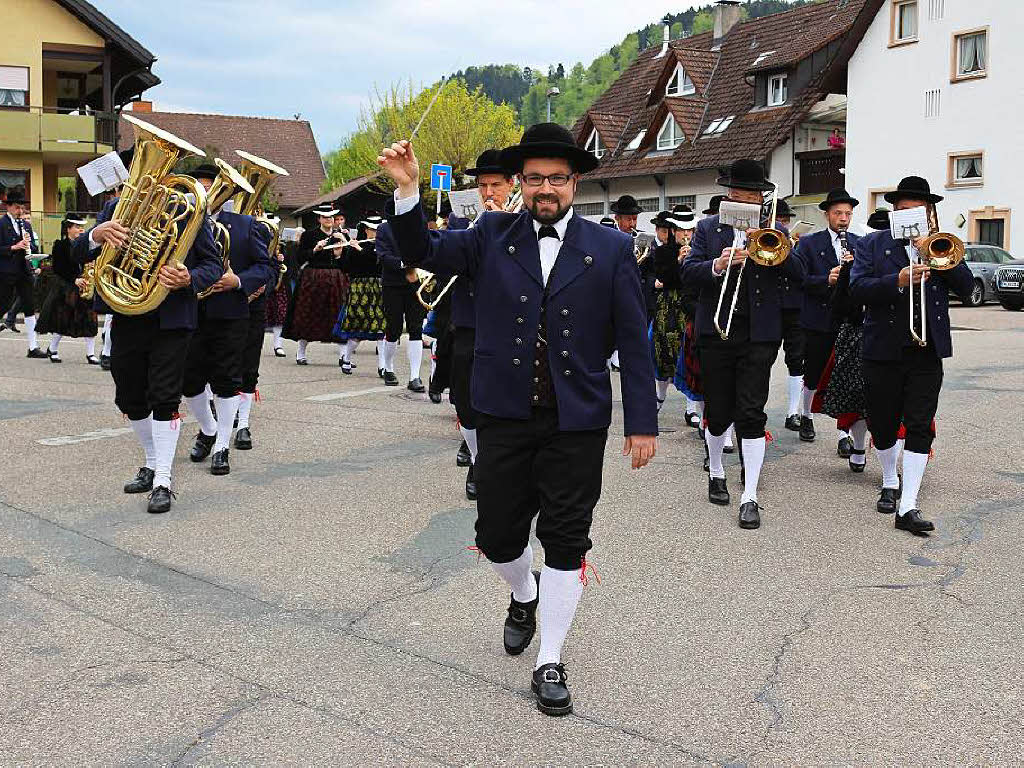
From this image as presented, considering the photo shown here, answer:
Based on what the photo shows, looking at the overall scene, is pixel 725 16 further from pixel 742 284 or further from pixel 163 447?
pixel 163 447

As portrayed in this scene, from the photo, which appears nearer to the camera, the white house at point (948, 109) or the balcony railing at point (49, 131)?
the balcony railing at point (49, 131)

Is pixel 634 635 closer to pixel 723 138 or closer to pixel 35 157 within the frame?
pixel 35 157

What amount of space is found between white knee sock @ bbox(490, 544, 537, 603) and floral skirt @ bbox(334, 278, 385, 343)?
1031cm

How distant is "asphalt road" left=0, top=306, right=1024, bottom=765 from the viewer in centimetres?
386

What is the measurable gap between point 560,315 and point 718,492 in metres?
3.52

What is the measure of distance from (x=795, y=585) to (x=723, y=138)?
3605cm

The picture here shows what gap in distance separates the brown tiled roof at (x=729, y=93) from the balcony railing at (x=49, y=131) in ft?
60.8

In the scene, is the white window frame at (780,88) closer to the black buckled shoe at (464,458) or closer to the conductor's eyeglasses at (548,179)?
the black buckled shoe at (464,458)

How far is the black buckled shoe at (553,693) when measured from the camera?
13.3ft

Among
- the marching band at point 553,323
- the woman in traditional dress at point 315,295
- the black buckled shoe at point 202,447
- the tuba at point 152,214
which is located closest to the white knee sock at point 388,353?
the marching band at point 553,323

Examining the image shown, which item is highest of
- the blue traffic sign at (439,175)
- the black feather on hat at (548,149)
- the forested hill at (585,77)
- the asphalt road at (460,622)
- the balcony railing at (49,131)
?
the forested hill at (585,77)

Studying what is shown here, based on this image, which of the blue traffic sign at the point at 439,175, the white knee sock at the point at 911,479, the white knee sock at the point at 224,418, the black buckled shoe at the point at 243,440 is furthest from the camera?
the blue traffic sign at the point at 439,175

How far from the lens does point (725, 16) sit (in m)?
46.1

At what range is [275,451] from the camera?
30.3 ft
